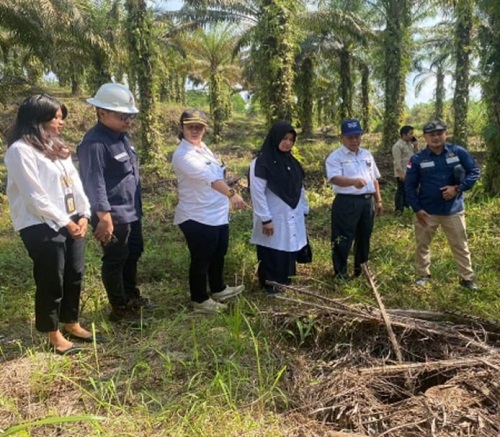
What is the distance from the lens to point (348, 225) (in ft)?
13.6

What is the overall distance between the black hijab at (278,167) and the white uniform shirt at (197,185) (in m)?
0.43

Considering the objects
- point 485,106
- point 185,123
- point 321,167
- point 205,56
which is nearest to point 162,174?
point 321,167

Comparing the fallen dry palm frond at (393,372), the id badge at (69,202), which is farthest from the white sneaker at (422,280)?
the id badge at (69,202)

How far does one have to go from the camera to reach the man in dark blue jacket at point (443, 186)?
3.89 metres

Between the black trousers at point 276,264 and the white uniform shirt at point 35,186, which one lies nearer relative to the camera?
the white uniform shirt at point 35,186

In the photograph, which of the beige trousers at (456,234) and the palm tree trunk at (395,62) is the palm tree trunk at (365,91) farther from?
the beige trousers at (456,234)

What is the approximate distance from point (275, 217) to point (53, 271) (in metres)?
1.84

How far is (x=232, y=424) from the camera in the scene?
2.09 metres

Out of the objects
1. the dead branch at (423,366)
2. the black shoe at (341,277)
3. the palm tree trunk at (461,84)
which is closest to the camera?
the dead branch at (423,366)

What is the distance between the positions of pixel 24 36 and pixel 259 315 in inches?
359

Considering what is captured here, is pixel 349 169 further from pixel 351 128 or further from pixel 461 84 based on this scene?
pixel 461 84

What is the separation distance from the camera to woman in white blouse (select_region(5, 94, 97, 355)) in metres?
2.51

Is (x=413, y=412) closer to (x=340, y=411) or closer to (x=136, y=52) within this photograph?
(x=340, y=411)

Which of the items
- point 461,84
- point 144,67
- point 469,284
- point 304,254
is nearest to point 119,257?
point 304,254
